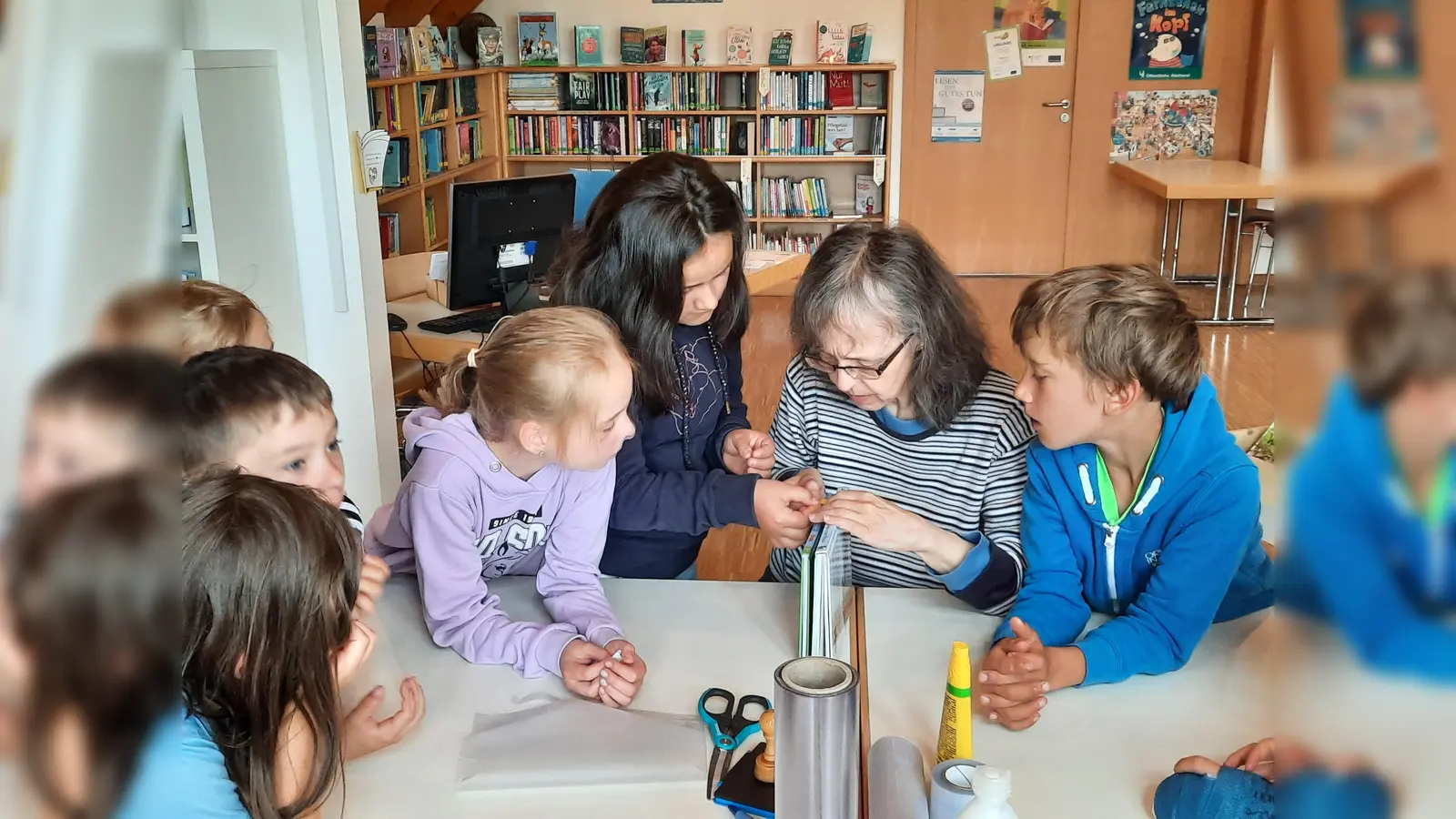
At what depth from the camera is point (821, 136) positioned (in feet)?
21.2

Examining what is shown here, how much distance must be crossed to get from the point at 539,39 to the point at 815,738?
6.26 m

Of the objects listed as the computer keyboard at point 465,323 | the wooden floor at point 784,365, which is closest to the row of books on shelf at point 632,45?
the wooden floor at point 784,365

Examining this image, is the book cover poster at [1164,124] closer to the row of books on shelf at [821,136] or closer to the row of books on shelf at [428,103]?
the row of books on shelf at [821,136]

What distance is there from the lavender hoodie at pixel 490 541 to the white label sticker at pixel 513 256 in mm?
1648

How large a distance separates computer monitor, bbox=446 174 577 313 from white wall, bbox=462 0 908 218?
333 cm

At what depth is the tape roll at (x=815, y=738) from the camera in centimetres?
78

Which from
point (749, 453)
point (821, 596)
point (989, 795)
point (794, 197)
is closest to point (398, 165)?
point (794, 197)

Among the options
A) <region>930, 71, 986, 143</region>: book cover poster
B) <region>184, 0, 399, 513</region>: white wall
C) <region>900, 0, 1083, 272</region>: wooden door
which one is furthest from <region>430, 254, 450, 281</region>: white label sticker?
<region>930, 71, 986, 143</region>: book cover poster

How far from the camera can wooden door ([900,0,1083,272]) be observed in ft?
20.6
